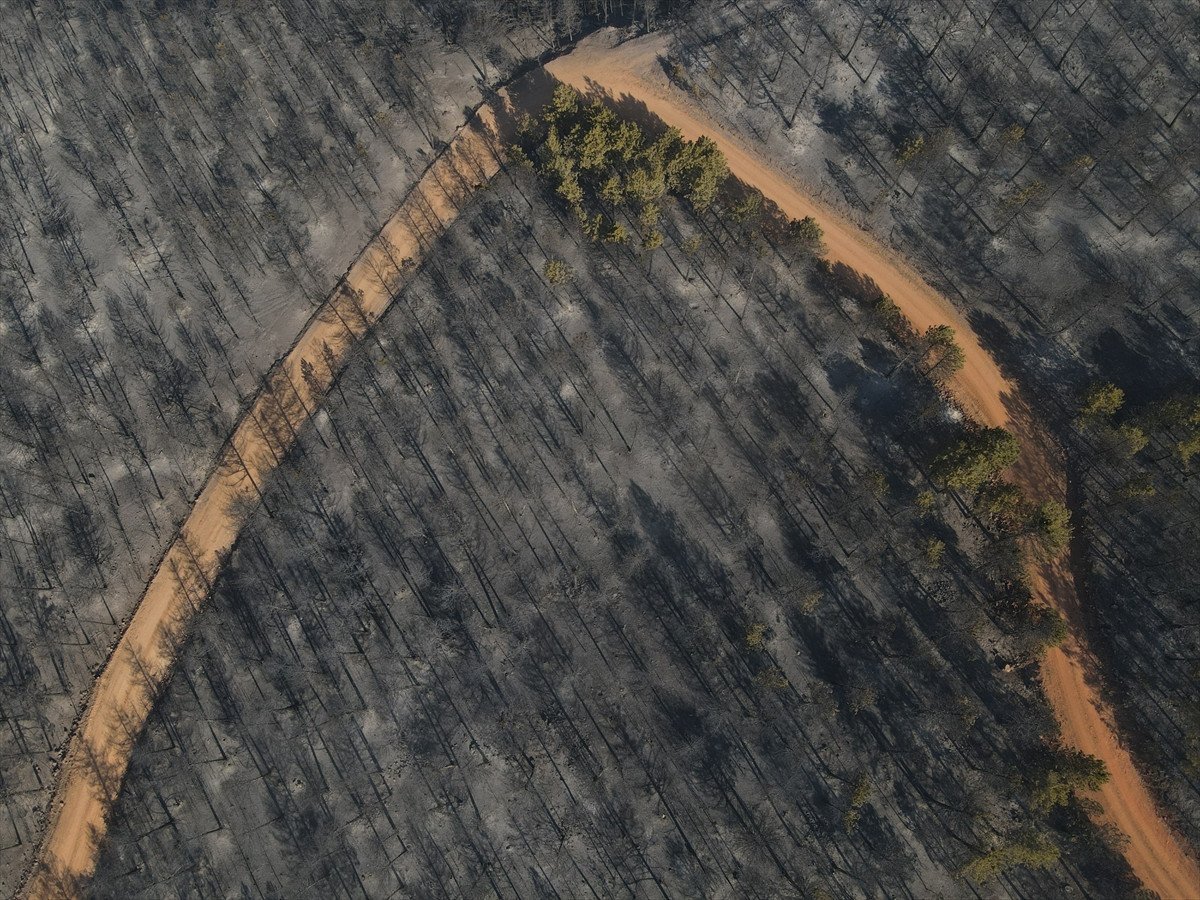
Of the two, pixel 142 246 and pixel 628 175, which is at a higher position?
pixel 142 246

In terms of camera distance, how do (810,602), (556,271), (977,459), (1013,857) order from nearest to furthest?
(1013,857) → (977,459) → (810,602) → (556,271)

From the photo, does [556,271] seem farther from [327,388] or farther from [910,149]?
[910,149]

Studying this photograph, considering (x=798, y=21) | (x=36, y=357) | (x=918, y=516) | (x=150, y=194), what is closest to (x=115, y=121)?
(x=150, y=194)

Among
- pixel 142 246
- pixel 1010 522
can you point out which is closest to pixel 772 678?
pixel 1010 522

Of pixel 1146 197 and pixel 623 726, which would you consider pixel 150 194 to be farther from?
pixel 1146 197

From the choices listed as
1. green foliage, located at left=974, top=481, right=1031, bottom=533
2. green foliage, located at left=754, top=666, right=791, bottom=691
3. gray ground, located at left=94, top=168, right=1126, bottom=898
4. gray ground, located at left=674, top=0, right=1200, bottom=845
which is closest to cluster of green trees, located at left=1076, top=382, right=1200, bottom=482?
gray ground, located at left=674, top=0, right=1200, bottom=845
